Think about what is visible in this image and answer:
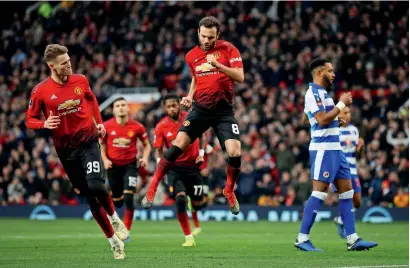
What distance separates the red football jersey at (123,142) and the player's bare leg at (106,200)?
5.16 meters

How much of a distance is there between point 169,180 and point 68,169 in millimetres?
4787

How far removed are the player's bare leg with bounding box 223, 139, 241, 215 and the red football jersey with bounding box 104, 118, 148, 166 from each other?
496 centimetres

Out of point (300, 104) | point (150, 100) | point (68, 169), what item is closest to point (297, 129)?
point (300, 104)

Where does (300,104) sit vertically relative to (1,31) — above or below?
below

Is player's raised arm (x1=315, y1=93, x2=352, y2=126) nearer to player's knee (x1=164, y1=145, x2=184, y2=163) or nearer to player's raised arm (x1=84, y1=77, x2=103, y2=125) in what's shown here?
player's knee (x1=164, y1=145, x2=184, y2=163)

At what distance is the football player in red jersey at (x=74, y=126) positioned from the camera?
12180mm

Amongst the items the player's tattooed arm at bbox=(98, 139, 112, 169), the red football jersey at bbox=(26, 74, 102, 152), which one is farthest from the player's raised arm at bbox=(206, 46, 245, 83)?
the player's tattooed arm at bbox=(98, 139, 112, 169)

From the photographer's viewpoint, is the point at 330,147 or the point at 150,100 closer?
the point at 330,147

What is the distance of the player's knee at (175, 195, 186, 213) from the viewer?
53.3 feet

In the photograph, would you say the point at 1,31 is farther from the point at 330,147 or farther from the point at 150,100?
the point at 330,147

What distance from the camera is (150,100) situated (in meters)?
32.1

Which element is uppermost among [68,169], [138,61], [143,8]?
[143,8]

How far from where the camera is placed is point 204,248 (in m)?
14.8

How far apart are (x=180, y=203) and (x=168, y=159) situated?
3156 mm
